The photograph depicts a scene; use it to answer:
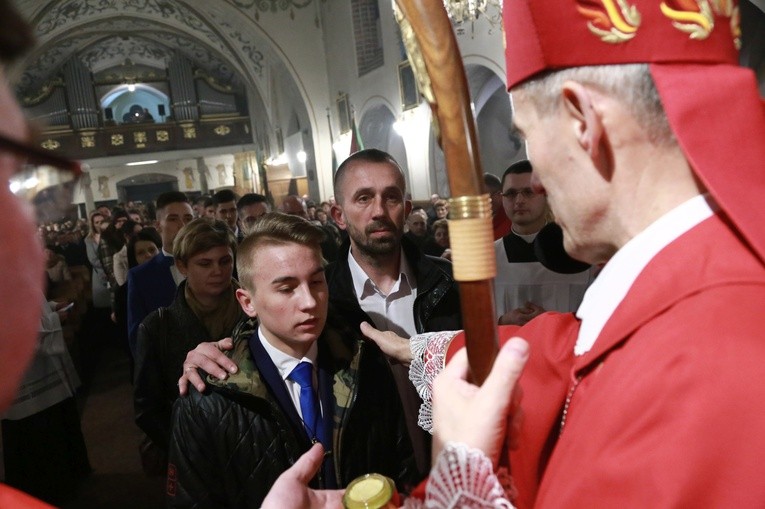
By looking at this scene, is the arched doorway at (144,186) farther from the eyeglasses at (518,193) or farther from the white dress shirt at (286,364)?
the white dress shirt at (286,364)

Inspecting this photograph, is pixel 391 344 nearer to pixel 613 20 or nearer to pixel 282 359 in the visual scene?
pixel 282 359

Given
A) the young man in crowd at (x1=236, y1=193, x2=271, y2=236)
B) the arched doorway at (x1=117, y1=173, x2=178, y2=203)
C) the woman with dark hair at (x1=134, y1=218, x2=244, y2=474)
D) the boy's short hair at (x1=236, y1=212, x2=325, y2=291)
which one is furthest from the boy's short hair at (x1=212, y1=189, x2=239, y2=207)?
the arched doorway at (x1=117, y1=173, x2=178, y2=203)

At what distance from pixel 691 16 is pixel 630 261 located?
1.22 feet

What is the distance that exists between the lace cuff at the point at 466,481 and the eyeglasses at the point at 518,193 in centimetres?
245

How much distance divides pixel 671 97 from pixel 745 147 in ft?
0.40

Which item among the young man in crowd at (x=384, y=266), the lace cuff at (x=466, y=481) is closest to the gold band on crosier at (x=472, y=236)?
the lace cuff at (x=466, y=481)

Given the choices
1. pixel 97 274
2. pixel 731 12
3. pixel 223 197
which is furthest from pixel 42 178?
pixel 97 274

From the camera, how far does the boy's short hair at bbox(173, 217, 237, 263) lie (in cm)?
270

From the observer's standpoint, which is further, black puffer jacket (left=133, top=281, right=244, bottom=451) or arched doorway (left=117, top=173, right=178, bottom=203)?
arched doorway (left=117, top=173, right=178, bottom=203)

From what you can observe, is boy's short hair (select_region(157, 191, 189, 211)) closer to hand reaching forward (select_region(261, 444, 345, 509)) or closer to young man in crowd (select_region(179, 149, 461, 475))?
young man in crowd (select_region(179, 149, 461, 475))

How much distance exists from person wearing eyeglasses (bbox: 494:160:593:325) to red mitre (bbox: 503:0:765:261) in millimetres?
1938

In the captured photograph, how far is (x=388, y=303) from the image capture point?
7.91 feet

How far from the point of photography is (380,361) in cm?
187

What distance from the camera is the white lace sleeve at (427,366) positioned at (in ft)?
4.67
